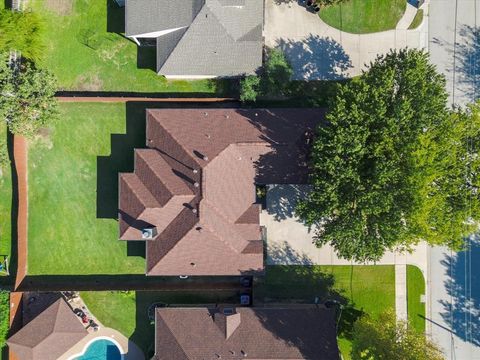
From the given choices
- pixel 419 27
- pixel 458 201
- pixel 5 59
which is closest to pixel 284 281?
pixel 458 201

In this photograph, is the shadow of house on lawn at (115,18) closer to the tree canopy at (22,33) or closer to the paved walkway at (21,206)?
the tree canopy at (22,33)

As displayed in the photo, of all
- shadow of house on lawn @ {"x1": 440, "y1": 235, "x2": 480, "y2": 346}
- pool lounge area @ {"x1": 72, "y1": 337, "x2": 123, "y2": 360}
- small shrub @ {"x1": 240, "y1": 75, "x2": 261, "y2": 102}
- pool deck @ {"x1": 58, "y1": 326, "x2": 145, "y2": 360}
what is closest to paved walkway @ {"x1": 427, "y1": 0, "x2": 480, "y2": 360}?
shadow of house on lawn @ {"x1": 440, "y1": 235, "x2": 480, "y2": 346}

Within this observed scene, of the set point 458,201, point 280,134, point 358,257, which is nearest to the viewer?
point 458,201

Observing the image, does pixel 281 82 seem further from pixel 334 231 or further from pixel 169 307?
pixel 169 307

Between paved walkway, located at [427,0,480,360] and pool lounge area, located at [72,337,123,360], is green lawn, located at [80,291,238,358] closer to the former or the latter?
pool lounge area, located at [72,337,123,360]

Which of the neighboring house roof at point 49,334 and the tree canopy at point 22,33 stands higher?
the tree canopy at point 22,33

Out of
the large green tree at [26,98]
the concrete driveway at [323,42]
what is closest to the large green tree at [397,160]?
the concrete driveway at [323,42]
